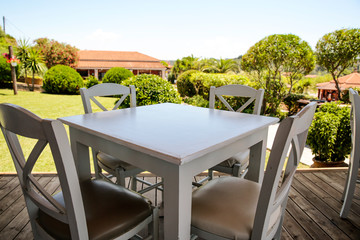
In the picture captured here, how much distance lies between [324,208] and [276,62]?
5.06 metres

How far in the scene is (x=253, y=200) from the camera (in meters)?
1.03

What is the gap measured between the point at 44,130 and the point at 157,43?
1508 inches

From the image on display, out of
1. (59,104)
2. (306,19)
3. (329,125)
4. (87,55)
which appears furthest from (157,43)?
(329,125)

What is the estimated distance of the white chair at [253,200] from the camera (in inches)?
29.5

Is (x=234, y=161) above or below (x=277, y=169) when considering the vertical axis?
below

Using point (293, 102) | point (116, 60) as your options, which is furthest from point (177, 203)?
point (116, 60)

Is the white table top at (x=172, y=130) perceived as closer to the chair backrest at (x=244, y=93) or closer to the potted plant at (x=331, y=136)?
the chair backrest at (x=244, y=93)

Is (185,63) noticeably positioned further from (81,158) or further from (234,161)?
(81,158)

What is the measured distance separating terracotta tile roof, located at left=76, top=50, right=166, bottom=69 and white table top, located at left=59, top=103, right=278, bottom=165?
21.0 meters

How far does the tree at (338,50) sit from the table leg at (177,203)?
8.15 m

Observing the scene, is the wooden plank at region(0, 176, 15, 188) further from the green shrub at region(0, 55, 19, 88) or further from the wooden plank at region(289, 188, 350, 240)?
the green shrub at region(0, 55, 19, 88)

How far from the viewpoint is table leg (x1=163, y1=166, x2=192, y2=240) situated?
810mm

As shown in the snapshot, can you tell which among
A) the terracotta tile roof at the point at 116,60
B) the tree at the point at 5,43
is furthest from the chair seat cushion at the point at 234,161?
the terracotta tile roof at the point at 116,60

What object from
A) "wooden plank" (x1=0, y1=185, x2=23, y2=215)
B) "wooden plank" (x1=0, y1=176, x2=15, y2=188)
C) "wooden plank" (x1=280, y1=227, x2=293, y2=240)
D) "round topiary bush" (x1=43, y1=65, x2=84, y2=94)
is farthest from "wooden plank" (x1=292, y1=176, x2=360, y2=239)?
"round topiary bush" (x1=43, y1=65, x2=84, y2=94)
